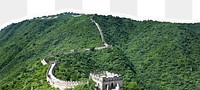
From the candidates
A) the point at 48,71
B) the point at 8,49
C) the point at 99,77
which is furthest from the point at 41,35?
the point at 99,77

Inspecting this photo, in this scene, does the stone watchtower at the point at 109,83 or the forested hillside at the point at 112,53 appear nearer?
the stone watchtower at the point at 109,83

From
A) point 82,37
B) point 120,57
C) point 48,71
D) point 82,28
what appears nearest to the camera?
point 48,71

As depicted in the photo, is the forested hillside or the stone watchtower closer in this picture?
the stone watchtower

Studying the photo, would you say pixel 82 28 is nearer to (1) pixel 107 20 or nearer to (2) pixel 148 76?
(1) pixel 107 20

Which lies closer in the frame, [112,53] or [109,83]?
[109,83]

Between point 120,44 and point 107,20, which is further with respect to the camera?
point 107,20

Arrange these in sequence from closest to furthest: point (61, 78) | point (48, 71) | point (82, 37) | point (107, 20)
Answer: point (61, 78) → point (48, 71) → point (82, 37) → point (107, 20)

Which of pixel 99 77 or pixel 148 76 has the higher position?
pixel 99 77
